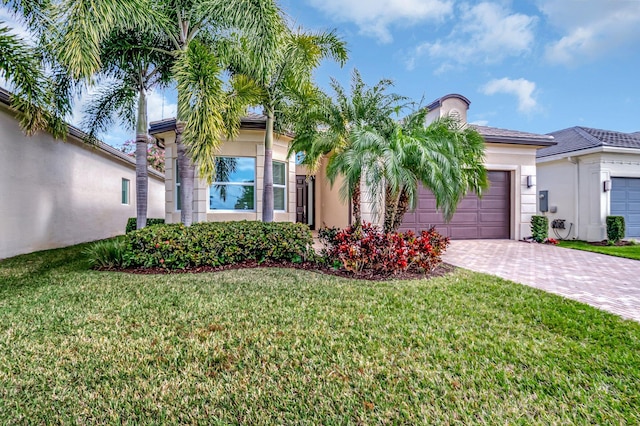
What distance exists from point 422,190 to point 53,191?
12.1 m

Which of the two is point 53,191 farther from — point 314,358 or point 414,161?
point 314,358

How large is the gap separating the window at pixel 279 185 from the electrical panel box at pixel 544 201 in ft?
33.8

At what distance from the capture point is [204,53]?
21.8ft

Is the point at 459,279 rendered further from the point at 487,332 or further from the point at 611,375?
the point at 611,375

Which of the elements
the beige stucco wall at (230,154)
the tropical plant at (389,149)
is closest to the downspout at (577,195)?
the tropical plant at (389,149)

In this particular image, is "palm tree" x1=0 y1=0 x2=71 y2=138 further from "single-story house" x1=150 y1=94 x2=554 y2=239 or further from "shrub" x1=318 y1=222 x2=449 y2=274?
"shrub" x1=318 y1=222 x2=449 y2=274

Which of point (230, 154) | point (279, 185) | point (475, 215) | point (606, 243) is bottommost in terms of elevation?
point (606, 243)

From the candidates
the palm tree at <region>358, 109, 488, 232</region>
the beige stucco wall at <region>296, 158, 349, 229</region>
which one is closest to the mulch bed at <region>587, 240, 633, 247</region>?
the palm tree at <region>358, 109, 488, 232</region>

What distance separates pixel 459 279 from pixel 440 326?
2.43m

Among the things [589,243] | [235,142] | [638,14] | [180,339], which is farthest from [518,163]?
[180,339]

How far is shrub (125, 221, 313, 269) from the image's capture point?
6617 mm

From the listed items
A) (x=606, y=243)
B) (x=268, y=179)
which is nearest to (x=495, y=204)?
(x=606, y=243)

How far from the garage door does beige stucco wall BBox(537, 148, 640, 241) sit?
303 mm

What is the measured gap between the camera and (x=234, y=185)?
10305 millimetres
